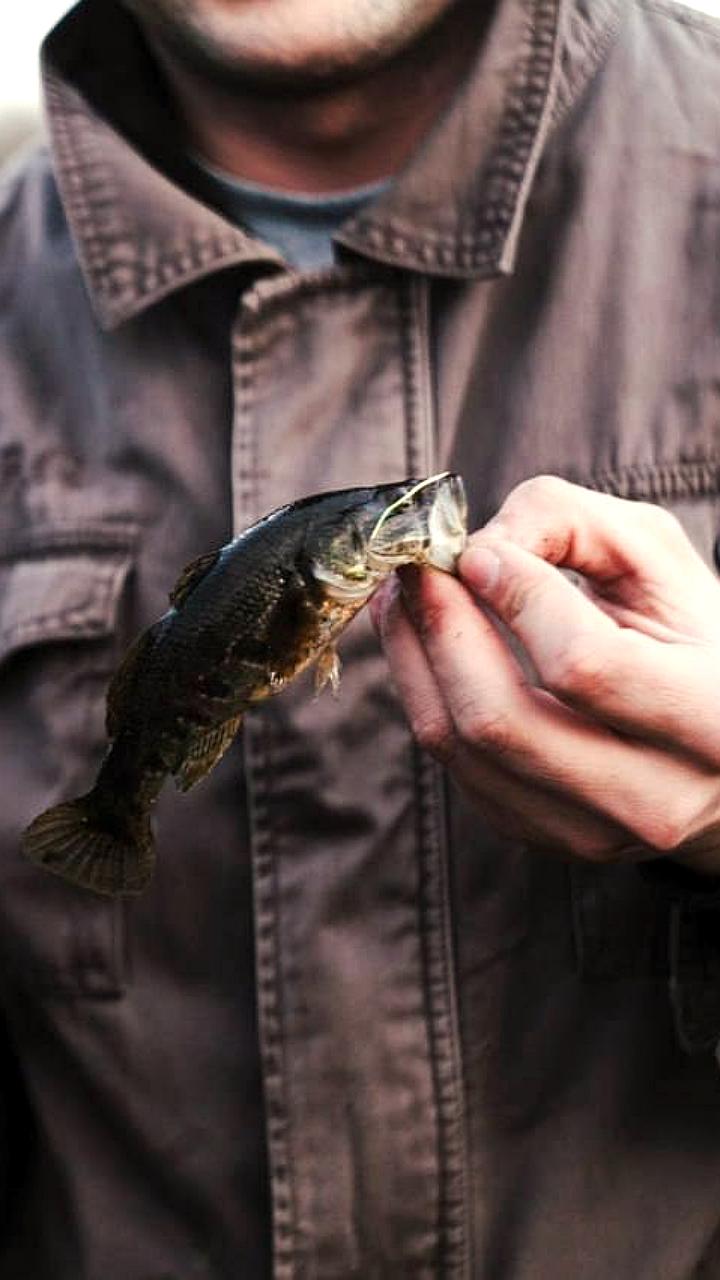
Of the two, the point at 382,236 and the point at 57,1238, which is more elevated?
the point at 382,236

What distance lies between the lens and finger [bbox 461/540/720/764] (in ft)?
6.04

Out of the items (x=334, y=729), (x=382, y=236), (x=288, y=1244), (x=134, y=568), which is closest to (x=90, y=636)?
(x=134, y=568)

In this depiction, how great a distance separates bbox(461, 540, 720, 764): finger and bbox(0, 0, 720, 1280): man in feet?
1.29

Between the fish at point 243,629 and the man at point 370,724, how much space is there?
290 mm

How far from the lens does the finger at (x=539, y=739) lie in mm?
1901

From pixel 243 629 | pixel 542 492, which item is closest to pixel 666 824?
pixel 542 492

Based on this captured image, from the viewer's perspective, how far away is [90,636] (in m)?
2.48

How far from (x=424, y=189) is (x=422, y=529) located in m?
0.69

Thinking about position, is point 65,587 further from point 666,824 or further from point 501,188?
point 666,824

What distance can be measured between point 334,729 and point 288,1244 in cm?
62

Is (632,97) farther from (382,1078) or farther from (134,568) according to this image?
(382,1078)

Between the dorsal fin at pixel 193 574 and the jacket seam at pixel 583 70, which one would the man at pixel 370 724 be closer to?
the jacket seam at pixel 583 70

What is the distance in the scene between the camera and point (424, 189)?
2438mm

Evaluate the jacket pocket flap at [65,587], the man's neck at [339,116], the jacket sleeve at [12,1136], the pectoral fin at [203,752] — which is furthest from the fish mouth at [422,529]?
the jacket sleeve at [12,1136]
